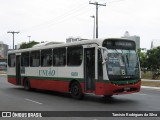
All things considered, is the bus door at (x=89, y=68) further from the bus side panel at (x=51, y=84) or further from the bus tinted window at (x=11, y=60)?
the bus tinted window at (x=11, y=60)

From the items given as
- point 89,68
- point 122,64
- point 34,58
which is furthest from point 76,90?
point 34,58

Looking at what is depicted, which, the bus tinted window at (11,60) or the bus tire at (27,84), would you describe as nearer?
the bus tire at (27,84)

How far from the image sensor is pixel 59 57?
20.8 meters

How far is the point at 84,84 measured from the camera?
59.9 ft

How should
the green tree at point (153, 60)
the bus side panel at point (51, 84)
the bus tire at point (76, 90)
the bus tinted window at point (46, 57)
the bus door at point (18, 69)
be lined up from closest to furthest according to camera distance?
the bus tire at point (76, 90) < the bus side panel at point (51, 84) < the bus tinted window at point (46, 57) < the bus door at point (18, 69) < the green tree at point (153, 60)

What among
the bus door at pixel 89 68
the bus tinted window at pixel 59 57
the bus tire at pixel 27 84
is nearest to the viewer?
the bus door at pixel 89 68

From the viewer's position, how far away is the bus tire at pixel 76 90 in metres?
18.7

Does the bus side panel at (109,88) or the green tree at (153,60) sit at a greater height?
the green tree at (153,60)

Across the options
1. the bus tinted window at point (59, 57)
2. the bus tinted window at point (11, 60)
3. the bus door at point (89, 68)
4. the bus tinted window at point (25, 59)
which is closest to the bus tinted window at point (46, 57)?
the bus tinted window at point (59, 57)

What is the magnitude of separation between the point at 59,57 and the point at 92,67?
354 centimetres

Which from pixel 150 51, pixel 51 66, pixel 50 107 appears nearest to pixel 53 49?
pixel 51 66

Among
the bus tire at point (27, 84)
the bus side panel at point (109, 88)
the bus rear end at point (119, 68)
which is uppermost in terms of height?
the bus rear end at point (119, 68)

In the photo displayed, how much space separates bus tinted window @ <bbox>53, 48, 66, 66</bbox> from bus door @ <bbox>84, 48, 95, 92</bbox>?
91.1 inches

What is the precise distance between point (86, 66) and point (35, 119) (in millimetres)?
6272
